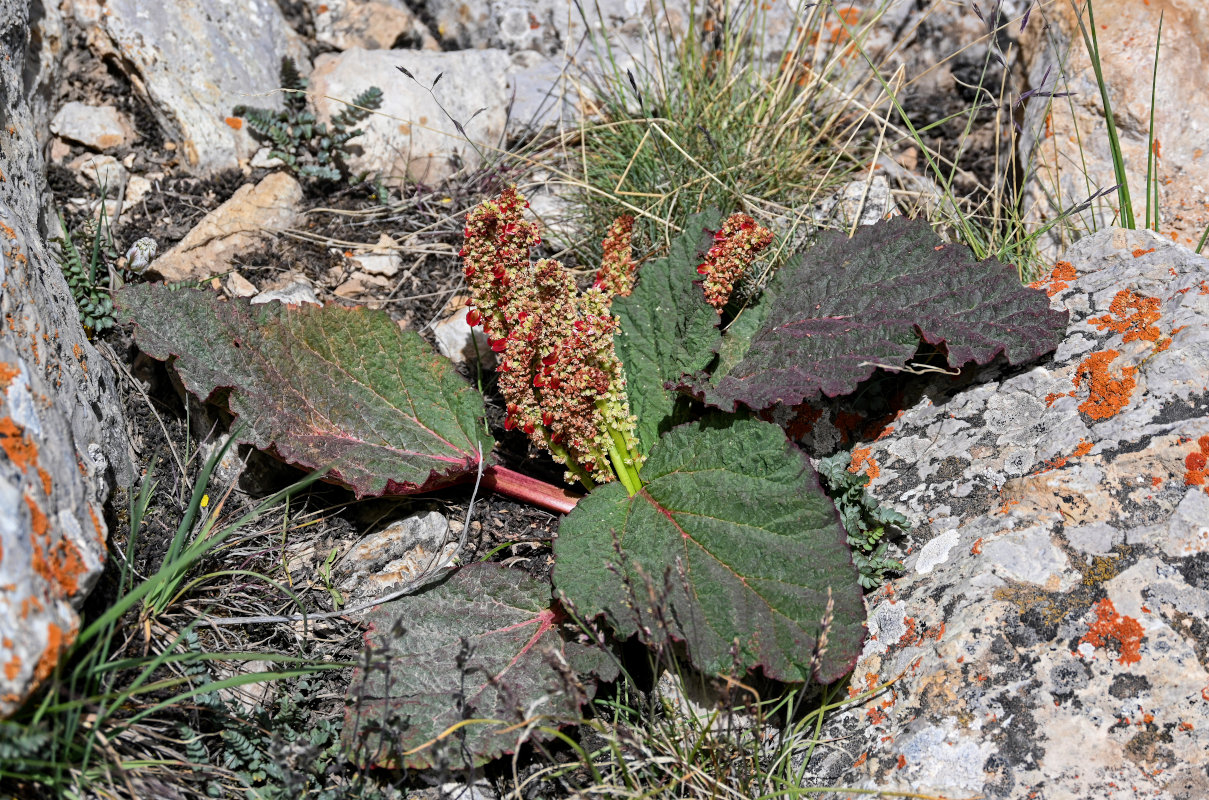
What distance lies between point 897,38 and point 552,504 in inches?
114

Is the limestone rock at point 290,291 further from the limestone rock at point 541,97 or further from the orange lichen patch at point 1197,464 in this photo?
the orange lichen patch at point 1197,464

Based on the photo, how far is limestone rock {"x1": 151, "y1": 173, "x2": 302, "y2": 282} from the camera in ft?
9.98

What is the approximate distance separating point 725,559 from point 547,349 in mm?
751

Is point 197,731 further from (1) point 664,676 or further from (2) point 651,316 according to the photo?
(2) point 651,316

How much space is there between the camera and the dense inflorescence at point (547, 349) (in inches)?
91.3

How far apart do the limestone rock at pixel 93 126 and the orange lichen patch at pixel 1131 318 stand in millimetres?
3518

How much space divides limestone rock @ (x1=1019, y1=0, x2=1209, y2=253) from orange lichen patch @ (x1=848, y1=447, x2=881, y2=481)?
4.42 feet

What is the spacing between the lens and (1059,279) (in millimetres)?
2590

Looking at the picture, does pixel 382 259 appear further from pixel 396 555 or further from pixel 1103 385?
pixel 1103 385

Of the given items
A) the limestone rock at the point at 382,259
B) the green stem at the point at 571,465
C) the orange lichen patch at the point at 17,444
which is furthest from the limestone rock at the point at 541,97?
the orange lichen patch at the point at 17,444

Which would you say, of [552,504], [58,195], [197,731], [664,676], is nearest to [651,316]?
[552,504]

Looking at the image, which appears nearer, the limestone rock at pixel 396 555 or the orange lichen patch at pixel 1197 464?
the orange lichen patch at pixel 1197 464

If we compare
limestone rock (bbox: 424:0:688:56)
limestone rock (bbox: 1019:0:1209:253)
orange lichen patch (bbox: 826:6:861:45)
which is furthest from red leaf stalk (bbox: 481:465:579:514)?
orange lichen patch (bbox: 826:6:861:45)

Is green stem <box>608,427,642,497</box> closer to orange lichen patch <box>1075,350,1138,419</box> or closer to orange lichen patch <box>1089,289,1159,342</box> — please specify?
orange lichen patch <box>1075,350,1138,419</box>
